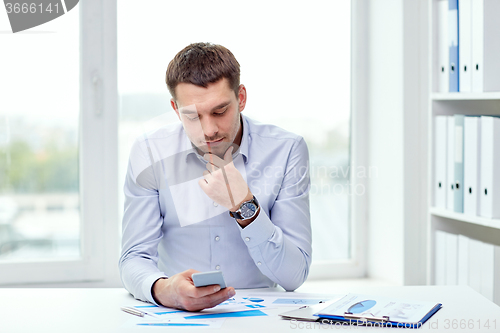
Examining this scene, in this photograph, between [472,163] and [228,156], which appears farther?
[472,163]

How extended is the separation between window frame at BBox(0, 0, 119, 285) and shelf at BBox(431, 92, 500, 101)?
4.39 feet

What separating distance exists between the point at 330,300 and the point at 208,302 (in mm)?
292

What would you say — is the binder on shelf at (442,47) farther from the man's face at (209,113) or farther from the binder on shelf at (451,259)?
the man's face at (209,113)

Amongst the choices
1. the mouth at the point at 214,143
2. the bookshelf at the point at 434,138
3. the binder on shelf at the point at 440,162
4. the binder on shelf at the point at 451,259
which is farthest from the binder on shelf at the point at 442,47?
the mouth at the point at 214,143

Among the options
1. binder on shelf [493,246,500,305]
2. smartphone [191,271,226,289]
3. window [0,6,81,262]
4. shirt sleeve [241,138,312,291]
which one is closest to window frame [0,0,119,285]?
window [0,6,81,262]

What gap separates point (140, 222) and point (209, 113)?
365mm

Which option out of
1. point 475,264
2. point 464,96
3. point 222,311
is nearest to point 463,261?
point 475,264

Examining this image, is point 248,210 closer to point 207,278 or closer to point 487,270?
point 207,278

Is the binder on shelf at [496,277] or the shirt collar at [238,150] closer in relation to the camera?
the shirt collar at [238,150]

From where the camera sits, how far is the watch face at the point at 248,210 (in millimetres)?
1205

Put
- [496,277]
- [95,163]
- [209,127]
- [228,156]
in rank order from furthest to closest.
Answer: [95,163] < [496,277] < [228,156] < [209,127]

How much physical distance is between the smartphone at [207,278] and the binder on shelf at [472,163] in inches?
43.6

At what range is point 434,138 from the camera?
1.88m

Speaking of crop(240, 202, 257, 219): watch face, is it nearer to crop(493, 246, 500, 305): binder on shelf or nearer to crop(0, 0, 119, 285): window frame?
crop(493, 246, 500, 305): binder on shelf
